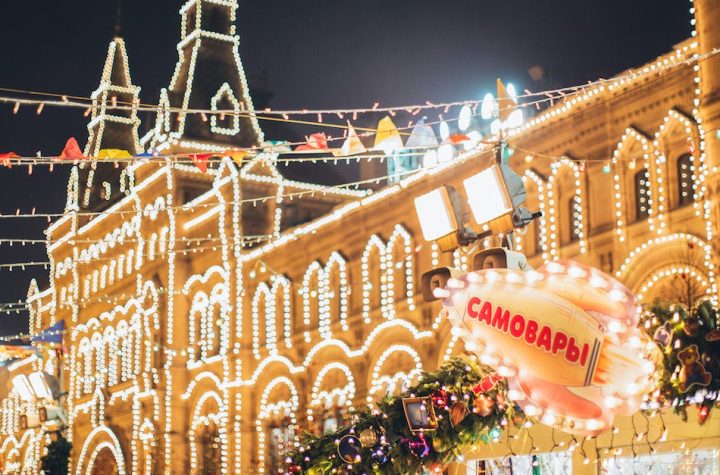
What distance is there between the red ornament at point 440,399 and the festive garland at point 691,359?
2585mm

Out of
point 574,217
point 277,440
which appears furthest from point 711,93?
point 277,440

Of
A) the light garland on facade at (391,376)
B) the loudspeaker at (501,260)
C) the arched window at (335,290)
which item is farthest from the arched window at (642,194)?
the arched window at (335,290)

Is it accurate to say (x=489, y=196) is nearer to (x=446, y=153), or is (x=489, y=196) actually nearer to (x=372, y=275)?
(x=446, y=153)

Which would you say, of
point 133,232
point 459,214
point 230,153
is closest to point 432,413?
point 459,214

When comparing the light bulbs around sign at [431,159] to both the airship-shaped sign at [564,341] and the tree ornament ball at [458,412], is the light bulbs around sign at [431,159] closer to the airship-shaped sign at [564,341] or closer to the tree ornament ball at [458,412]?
the tree ornament ball at [458,412]

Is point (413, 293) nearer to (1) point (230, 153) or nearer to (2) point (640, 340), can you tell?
(1) point (230, 153)

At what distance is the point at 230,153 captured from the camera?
59.7 feet

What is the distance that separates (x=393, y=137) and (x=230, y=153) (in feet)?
10.9

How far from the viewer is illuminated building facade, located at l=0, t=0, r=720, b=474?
20.2 metres

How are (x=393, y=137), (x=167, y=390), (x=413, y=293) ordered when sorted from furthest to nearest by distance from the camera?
(x=167, y=390)
(x=413, y=293)
(x=393, y=137)

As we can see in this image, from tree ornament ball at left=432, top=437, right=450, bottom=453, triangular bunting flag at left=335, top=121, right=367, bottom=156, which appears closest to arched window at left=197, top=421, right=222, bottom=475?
triangular bunting flag at left=335, top=121, right=367, bottom=156

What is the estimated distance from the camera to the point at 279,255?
32.6 metres

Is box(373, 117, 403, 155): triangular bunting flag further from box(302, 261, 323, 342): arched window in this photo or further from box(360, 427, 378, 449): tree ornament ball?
box(302, 261, 323, 342): arched window

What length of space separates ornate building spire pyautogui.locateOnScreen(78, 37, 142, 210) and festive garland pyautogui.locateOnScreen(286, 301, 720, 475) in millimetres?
34972
